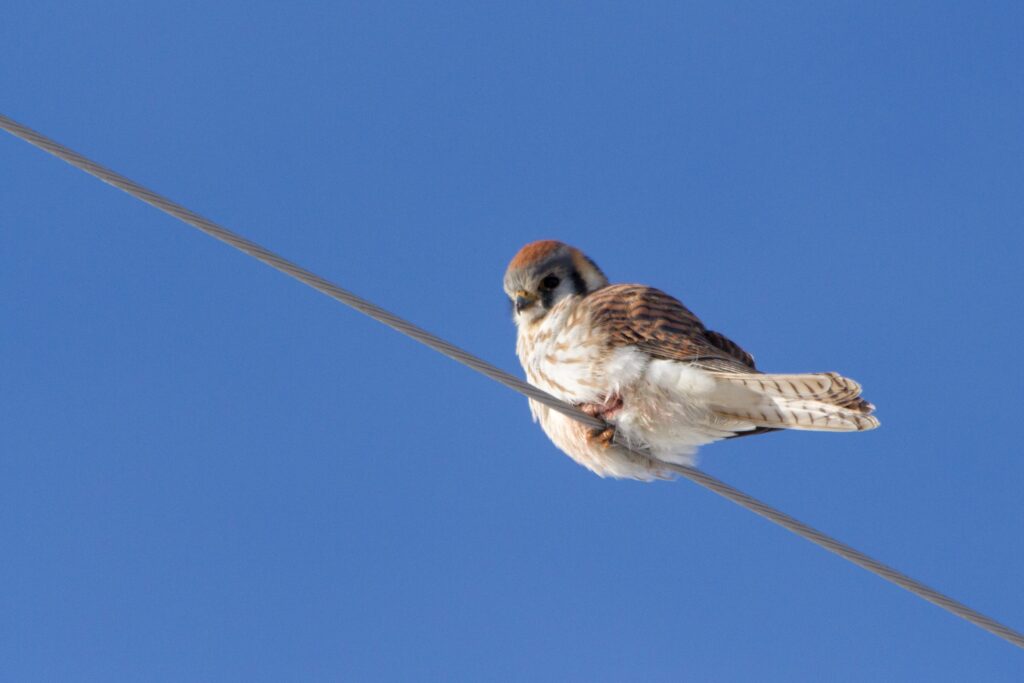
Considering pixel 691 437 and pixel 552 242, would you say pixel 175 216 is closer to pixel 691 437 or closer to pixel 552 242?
pixel 691 437

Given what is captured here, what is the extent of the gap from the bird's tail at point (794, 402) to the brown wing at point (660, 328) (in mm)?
172

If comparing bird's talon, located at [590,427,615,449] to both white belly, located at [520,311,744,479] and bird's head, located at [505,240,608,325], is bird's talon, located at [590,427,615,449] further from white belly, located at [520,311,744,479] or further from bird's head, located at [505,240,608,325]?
bird's head, located at [505,240,608,325]

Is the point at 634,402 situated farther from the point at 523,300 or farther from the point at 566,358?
the point at 523,300

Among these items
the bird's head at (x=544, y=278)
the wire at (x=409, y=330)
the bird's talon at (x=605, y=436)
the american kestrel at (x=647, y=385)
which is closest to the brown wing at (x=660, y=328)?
the american kestrel at (x=647, y=385)

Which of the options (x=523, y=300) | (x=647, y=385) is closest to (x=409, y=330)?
(x=647, y=385)

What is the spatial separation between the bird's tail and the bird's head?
4.60ft

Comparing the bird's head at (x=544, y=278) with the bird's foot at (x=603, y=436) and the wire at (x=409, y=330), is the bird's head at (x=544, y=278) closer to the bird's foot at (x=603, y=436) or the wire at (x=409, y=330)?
the bird's foot at (x=603, y=436)

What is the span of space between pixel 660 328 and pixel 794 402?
2.69 ft

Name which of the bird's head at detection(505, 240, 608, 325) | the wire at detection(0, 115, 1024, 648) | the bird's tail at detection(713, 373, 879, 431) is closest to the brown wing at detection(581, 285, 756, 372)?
the bird's tail at detection(713, 373, 879, 431)

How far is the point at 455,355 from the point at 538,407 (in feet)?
6.19

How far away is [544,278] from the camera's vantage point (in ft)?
20.8

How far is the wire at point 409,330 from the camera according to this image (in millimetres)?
3715

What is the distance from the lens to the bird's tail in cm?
447

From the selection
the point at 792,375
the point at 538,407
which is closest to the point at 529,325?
the point at 538,407
